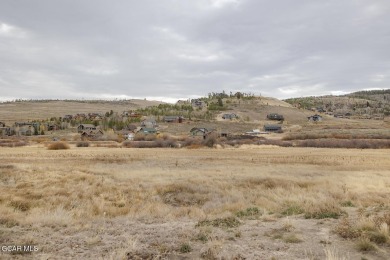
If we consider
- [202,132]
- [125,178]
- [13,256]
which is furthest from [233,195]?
[202,132]

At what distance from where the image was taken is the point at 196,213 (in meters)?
16.7

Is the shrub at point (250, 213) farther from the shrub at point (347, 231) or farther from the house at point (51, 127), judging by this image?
the house at point (51, 127)

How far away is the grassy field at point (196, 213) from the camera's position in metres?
10.3

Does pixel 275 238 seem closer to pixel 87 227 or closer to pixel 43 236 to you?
pixel 87 227

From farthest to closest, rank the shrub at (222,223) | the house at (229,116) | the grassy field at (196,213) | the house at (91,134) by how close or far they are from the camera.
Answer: the house at (229,116) → the house at (91,134) → the shrub at (222,223) → the grassy field at (196,213)

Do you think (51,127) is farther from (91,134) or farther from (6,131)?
(91,134)

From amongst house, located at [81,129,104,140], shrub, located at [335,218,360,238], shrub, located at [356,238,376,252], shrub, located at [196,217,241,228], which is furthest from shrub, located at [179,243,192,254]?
house, located at [81,129,104,140]

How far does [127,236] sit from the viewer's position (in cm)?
1145

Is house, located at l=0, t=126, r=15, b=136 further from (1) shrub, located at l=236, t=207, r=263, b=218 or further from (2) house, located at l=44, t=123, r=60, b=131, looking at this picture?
(1) shrub, located at l=236, t=207, r=263, b=218

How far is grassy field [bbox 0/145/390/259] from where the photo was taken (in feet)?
33.8

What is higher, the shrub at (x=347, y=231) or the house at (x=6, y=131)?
the shrub at (x=347, y=231)

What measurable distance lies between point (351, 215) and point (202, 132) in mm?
85710

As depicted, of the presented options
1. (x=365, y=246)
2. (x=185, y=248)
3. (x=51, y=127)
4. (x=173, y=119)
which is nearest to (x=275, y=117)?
(x=173, y=119)

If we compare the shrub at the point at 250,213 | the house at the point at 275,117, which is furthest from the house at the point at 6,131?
the shrub at the point at 250,213
